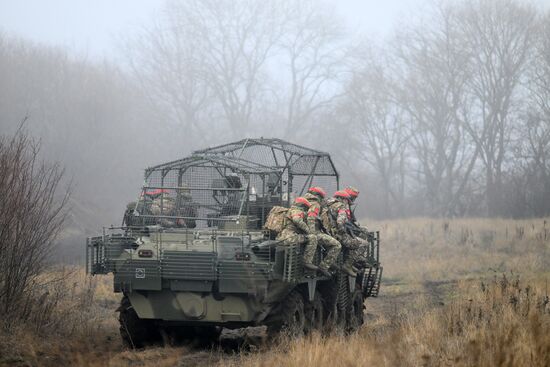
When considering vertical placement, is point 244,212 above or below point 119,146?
below

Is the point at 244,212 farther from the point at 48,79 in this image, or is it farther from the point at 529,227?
the point at 48,79

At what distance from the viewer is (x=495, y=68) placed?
147ft

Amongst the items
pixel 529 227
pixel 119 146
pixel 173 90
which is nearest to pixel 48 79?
pixel 119 146

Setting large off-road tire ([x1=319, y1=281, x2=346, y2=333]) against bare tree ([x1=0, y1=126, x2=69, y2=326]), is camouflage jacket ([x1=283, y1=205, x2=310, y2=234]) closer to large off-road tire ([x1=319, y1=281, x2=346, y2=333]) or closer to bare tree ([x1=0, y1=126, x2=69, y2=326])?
large off-road tire ([x1=319, y1=281, x2=346, y2=333])

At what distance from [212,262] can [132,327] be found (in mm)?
1533

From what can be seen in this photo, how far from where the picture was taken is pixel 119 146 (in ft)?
163

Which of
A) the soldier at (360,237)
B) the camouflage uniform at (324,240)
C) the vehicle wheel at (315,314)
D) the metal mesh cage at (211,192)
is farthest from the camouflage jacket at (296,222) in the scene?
the soldier at (360,237)

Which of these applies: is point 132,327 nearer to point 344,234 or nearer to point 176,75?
point 344,234

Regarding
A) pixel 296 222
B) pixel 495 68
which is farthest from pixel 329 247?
pixel 495 68

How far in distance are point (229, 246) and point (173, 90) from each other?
41.7 m

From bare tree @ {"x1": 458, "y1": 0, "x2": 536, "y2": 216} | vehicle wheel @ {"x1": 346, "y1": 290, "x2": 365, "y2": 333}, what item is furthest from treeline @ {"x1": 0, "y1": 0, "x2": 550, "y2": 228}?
vehicle wheel @ {"x1": 346, "y1": 290, "x2": 365, "y2": 333}

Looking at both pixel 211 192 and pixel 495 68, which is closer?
pixel 211 192

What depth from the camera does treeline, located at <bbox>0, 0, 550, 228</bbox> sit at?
1698 inches

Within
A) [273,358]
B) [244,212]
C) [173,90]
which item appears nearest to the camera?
[273,358]
